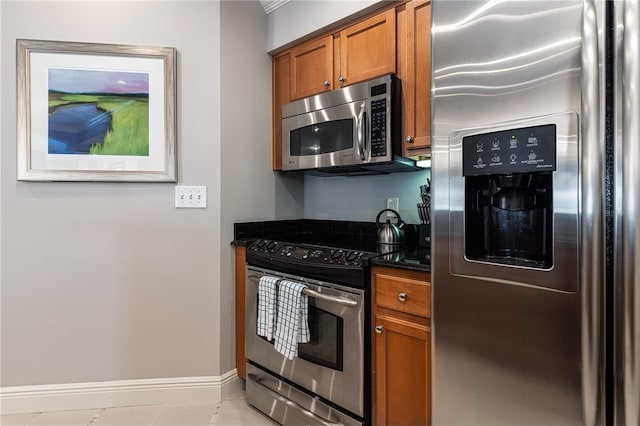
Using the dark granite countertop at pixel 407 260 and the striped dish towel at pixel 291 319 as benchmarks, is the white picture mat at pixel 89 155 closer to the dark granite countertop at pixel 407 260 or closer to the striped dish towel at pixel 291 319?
the striped dish towel at pixel 291 319

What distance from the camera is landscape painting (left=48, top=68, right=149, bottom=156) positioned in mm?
2004

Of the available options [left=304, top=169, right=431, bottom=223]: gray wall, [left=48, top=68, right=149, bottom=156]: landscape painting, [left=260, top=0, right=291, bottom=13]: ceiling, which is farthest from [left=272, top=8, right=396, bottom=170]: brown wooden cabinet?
[left=48, top=68, right=149, bottom=156]: landscape painting

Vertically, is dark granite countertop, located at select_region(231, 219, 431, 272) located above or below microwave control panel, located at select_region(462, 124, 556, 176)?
below

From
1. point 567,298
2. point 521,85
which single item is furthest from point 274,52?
point 567,298

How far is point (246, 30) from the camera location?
2.27 meters

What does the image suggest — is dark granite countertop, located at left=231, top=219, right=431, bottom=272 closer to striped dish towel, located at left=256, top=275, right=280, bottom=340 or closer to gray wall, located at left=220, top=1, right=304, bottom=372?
gray wall, located at left=220, top=1, right=304, bottom=372

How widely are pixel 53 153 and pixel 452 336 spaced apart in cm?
216

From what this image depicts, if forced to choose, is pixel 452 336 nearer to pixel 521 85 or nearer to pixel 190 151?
pixel 521 85

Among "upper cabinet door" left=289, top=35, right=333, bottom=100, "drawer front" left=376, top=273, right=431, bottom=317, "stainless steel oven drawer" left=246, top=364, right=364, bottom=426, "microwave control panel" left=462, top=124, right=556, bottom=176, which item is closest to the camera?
"microwave control panel" left=462, top=124, right=556, bottom=176

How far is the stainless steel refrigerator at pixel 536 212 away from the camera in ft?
3.02

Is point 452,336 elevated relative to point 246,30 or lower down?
lower down

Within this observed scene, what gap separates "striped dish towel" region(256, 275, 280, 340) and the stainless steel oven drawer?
286mm

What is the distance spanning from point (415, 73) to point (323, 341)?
1.34 meters

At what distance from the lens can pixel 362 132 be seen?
1885 mm
